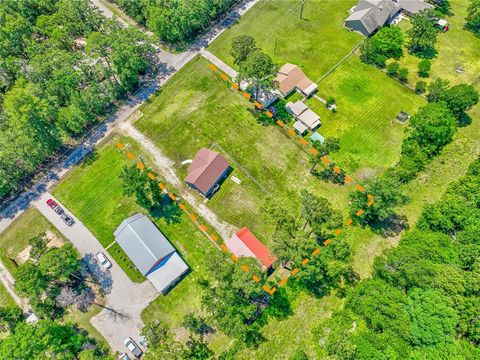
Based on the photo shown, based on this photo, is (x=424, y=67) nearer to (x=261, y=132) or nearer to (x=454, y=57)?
(x=454, y=57)

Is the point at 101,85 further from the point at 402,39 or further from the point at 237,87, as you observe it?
the point at 402,39

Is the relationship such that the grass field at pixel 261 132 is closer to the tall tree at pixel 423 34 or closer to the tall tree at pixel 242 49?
the tall tree at pixel 242 49

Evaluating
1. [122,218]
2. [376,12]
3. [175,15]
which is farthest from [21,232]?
[376,12]

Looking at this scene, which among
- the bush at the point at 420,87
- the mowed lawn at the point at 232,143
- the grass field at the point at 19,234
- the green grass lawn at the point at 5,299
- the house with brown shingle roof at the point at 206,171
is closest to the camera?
the green grass lawn at the point at 5,299

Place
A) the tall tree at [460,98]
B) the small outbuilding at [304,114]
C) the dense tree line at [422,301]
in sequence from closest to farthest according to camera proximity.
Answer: the dense tree line at [422,301]
the tall tree at [460,98]
the small outbuilding at [304,114]

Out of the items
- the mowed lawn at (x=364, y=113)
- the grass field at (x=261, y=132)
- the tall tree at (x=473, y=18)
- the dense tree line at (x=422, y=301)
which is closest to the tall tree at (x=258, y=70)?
the grass field at (x=261, y=132)

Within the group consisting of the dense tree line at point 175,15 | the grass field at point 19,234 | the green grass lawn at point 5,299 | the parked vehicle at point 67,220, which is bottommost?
the green grass lawn at point 5,299

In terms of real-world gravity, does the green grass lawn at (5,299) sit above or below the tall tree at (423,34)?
above
